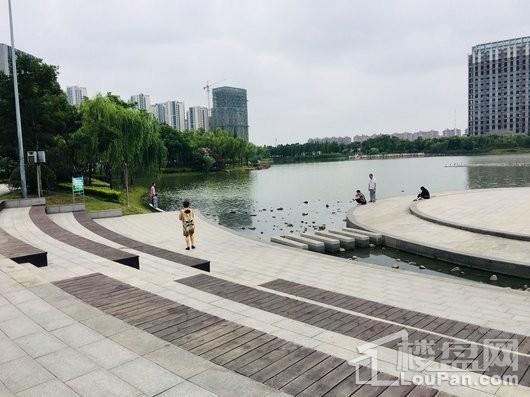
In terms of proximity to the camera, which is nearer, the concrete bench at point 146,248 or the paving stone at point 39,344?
the paving stone at point 39,344

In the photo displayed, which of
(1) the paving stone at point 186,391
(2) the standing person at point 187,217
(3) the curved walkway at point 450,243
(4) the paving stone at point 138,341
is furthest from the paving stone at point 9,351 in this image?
(3) the curved walkway at point 450,243

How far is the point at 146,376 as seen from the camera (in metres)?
3.97

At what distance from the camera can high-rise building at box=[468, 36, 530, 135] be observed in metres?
173

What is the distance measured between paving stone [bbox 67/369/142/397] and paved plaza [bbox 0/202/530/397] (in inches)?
0.5

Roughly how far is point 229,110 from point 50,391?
185m

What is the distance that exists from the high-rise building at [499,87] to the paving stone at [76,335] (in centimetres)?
19231

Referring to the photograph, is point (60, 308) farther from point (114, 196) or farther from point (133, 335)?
point (114, 196)

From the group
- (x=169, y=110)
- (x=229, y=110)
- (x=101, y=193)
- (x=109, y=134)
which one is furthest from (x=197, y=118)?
(x=101, y=193)

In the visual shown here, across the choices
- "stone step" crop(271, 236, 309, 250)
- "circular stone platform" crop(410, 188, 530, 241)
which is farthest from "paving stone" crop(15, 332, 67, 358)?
"circular stone platform" crop(410, 188, 530, 241)

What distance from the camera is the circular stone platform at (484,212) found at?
555 inches

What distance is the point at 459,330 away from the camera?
5.98 meters

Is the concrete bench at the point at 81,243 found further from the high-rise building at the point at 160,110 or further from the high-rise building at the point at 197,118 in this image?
the high-rise building at the point at 197,118

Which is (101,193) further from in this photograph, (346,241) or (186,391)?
(186,391)

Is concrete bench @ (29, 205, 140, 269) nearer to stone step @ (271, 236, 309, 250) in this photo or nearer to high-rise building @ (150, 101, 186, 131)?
stone step @ (271, 236, 309, 250)
